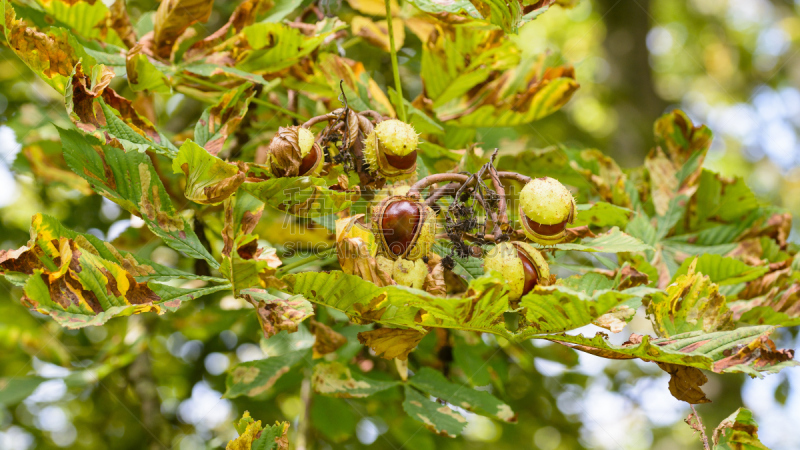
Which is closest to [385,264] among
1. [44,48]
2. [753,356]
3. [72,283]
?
[72,283]

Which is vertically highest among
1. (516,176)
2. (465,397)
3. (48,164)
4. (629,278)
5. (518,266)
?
(516,176)

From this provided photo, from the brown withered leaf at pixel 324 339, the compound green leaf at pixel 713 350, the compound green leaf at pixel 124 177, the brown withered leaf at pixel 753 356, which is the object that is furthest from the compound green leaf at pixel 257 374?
the brown withered leaf at pixel 753 356

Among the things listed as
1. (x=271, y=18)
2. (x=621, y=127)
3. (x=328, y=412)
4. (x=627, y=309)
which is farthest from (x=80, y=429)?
(x=621, y=127)

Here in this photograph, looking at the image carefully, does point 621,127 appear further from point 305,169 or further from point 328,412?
point 305,169

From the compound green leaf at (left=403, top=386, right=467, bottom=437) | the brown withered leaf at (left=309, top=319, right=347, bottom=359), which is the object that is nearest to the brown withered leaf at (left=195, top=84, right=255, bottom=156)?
the brown withered leaf at (left=309, top=319, right=347, bottom=359)

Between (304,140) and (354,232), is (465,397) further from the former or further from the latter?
(304,140)

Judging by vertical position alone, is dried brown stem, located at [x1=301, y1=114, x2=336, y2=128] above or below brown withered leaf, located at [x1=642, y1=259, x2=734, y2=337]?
above

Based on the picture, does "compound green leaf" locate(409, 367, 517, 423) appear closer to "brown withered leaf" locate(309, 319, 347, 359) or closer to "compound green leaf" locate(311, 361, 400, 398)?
"compound green leaf" locate(311, 361, 400, 398)
